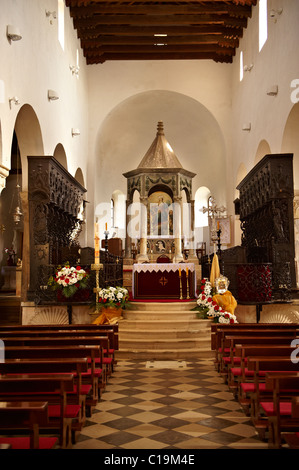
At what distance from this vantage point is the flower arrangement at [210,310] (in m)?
10.9

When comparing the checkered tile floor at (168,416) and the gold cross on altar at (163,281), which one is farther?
the gold cross on altar at (163,281)

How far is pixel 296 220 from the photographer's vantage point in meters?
13.7

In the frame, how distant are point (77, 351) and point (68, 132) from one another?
12.6 metres

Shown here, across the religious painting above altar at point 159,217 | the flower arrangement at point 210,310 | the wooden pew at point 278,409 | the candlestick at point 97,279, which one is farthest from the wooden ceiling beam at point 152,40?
the wooden pew at point 278,409

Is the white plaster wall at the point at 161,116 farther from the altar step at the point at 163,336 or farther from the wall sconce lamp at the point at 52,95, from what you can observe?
the altar step at the point at 163,336

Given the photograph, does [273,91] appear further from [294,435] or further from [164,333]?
[294,435]

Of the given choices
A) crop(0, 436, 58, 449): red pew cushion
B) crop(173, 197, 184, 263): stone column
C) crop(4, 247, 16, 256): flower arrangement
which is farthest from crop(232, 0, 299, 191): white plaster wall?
crop(0, 436, 58, 449): red pew cushion

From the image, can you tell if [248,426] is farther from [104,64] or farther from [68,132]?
[104,64]

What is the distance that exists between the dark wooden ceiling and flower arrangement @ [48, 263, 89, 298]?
10301 mm

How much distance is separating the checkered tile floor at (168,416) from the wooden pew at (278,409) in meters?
0.29

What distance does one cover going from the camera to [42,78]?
521 inches

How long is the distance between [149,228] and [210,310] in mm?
9221

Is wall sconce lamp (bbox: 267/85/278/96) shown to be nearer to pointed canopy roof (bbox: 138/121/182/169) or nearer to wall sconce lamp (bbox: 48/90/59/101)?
wall sconce lamp (bbox: 48/90/59/101)

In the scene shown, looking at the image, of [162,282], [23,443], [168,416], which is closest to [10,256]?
[162,282]
